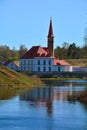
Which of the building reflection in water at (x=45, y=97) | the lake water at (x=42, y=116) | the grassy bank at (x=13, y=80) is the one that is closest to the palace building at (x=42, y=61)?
the grassy bank at (x=13, y=80)

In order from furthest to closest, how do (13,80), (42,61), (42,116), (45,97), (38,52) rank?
1. (42,61)
2. (38,52)
3. (13,80)
4. (45,97)
5. (42,116)

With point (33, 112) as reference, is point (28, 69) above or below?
above

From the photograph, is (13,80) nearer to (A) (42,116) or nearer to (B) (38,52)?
(A) (42,116)

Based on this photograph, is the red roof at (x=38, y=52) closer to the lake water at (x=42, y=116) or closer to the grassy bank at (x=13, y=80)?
the grassy bank at (x=13, y=80)

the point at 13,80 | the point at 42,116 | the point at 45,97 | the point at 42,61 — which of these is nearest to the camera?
the point at 42,116

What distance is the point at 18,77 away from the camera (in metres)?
87.4

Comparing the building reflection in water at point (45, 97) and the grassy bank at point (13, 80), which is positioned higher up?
the grassy bank at point (13, 80)

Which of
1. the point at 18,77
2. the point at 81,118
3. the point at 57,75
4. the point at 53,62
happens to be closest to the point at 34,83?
the point at 18,77

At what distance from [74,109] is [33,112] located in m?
4.25

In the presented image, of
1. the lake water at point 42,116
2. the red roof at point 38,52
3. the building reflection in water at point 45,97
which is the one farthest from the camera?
the red roof at point 38,52

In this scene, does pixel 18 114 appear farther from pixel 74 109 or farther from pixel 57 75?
pixel 57 75

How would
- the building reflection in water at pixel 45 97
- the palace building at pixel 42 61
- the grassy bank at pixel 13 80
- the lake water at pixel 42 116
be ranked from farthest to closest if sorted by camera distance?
the palace building at pixel 42 61, the grassy bank at pixel 13 80, the building reflection in water at pixel 45 97, the lake water at pixel 42 116

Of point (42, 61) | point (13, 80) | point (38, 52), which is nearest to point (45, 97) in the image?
point (13, 80)

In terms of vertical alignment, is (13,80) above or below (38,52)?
below
